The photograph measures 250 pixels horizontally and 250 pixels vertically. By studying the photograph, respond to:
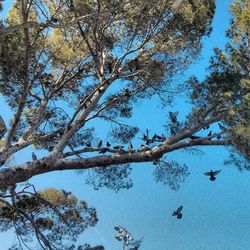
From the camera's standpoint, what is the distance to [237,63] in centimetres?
840

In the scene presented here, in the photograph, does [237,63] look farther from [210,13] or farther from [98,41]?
[98,41]

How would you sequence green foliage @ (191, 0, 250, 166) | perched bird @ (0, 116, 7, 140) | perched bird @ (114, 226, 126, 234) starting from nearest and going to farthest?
green foliage @ (191, 0, 250, 166)
perched bird @ (114, 226, 126, 234)
perched bird @ (0, 116, 7, 140)

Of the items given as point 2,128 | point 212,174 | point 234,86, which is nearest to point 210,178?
point 212,174

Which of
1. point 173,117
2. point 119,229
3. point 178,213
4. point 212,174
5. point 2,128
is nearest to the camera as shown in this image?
point 212,174

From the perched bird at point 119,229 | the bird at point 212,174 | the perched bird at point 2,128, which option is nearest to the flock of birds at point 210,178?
the bird at point 212,174

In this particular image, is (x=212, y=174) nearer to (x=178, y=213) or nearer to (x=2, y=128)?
(x=178, y=213)

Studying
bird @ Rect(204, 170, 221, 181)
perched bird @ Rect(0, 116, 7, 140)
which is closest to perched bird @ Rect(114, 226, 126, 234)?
bird @ Rect(204, 170, 221, 181)

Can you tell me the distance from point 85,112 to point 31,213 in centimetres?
211

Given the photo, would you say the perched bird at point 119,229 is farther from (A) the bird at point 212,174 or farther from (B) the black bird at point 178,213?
(A) the bird at point 212,174

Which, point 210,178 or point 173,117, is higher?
point 173,117

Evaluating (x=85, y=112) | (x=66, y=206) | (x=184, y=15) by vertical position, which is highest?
(x=184, y=15)

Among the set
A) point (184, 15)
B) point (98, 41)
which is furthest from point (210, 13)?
point (98, 41)

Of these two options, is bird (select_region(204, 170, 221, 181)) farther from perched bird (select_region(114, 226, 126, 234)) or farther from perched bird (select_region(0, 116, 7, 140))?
perched bird (select_region(0, 116, 7, 140))

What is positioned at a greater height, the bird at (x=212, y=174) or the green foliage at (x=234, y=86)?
the green foliage at (x=234, y=86)
